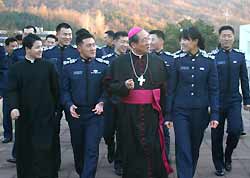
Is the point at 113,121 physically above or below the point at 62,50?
below

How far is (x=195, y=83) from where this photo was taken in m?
Result: 5.57

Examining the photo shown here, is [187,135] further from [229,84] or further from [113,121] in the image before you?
[113,121]

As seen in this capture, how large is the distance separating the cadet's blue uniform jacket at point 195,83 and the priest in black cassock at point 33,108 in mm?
1541

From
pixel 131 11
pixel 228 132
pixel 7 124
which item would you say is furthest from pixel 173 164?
pixel 131 11

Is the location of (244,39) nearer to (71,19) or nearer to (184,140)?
(184,140)

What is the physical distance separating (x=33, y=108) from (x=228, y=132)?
2.66 m

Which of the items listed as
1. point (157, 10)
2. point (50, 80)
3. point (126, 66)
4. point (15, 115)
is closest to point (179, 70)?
point (126, 66)

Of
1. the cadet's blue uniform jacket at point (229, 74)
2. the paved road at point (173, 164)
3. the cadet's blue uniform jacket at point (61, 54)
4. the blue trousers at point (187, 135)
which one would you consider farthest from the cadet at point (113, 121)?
the cadet's blue uniform jacket at point (229, 74)

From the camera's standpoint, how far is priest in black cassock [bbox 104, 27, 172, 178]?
200 inches

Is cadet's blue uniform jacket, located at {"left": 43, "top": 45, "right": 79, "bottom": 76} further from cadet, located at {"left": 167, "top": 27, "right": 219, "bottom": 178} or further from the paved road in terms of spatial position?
cadet, located at {"left": 167, "top": 27, "right": 219, "bottom": 178}

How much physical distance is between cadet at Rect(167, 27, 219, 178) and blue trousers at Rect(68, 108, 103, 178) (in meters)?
0.96

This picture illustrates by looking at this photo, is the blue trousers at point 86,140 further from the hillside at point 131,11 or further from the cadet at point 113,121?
the hillside at point 131,11

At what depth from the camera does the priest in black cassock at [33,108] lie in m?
5.77

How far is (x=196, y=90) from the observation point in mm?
5582
